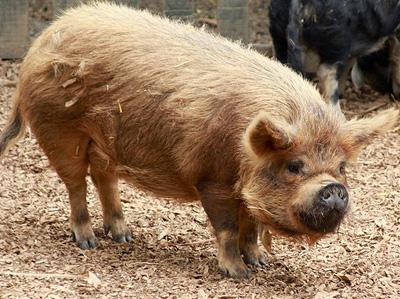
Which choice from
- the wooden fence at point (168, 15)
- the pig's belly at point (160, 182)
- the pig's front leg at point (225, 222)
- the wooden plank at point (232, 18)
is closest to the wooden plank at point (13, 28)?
the wooden fence at point (168, 15)

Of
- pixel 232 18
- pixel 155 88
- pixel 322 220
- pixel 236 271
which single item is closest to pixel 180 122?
pixel 155 88

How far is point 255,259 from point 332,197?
1.04 metres

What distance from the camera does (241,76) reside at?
5.50 m

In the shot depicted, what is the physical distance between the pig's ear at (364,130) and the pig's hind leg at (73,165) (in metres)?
1.62

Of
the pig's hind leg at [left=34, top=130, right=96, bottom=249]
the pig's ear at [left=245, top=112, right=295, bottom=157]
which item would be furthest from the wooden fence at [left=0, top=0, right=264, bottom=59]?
the pig's ear at [left=245, top=112, right=295, bottom=157]

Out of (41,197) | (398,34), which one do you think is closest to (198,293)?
(41,197)

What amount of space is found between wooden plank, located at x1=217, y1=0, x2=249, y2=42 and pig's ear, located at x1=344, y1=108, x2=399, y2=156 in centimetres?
407

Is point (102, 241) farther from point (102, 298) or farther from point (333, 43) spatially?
point (333, 43)

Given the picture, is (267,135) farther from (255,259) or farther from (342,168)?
(255,259)

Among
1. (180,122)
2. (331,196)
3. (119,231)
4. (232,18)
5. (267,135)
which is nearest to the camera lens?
(331,196)

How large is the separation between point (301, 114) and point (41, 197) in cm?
237

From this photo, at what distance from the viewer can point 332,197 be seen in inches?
195

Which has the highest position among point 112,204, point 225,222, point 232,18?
point 225,222

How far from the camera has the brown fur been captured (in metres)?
5.22
